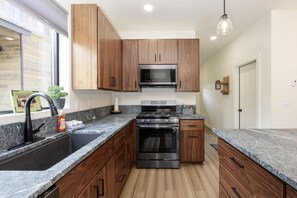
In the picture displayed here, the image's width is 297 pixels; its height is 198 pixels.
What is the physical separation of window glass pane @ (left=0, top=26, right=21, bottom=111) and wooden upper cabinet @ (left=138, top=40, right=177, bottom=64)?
83.5 inches

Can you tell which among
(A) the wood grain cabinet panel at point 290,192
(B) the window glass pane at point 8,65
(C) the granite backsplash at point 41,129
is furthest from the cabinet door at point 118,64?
(A) the wood grain cabinet panel at point 290,192

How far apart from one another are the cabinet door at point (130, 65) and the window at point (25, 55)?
1.48 meters

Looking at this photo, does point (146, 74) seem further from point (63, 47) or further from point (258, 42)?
point (258, 42)

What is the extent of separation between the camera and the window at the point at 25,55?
1566 mm

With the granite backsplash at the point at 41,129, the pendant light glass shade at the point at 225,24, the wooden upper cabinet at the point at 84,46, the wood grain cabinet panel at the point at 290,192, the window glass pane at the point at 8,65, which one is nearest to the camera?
the wood grain cabinet panel at the point at 290,192

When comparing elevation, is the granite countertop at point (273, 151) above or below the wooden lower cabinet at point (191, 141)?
above

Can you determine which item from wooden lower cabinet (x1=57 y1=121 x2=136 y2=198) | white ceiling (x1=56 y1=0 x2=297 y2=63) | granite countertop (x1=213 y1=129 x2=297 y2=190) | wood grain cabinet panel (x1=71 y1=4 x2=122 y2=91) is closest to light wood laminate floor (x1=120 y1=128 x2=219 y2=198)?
wooden lower cabinet (x1=57 y1=121 x2=136 y2=198)

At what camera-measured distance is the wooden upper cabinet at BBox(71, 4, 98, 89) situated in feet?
7.29

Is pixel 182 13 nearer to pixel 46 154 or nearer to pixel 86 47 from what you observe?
pixel 86 47

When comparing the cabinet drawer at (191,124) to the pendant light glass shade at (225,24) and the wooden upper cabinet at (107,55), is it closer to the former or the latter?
the wooden upper cabinet at (107,55)

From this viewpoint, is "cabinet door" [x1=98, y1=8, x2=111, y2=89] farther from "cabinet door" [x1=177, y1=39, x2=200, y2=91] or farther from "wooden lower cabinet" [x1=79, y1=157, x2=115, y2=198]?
"cabinet door" [x1=177, y1=39, x2=200, y2=91]

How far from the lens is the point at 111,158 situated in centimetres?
180

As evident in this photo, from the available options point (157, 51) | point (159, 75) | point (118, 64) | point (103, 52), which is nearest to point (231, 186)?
point (103, 52)

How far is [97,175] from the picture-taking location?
4.55 feet
